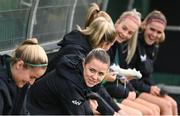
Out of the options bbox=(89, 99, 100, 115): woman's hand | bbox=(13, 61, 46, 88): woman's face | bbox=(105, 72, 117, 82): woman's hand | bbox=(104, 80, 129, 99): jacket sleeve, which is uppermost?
bbox=(13, 61, 46, 88): woman's face

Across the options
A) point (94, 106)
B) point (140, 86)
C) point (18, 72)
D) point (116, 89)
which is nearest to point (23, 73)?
point (18, 72)

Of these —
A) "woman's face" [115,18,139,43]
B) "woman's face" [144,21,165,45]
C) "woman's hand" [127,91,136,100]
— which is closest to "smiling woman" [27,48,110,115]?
"woman's face" [115,18,139,43]

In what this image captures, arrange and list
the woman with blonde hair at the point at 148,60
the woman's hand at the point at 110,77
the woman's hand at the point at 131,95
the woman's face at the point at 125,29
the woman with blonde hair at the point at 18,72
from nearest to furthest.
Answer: the woman with blonde hair at the point at 18,72 → the woman's hand at the point at 110,77 → the woman's face at the point at 125,29 → the woman's hand at the point at 131,95 → the woman with blonde hair at the point at 148,60

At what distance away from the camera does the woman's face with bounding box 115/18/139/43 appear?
557 cm

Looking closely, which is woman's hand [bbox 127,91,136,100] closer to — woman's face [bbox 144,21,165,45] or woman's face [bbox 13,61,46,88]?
woman's face [bbox 144,21,165,45]

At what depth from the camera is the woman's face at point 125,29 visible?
18.3 ft

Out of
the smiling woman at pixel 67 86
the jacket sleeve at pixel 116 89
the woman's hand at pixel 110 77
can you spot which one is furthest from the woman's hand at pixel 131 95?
the smiling woman at pixel 67 86

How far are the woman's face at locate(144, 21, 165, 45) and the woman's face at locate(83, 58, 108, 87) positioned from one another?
88.4 inches

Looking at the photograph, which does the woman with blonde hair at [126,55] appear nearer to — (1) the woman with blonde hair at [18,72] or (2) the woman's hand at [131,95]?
(2) the woman's hand at [131,95]

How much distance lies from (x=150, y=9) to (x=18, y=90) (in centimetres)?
560

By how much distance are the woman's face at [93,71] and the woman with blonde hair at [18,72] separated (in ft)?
1.54

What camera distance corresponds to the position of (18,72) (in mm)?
3744

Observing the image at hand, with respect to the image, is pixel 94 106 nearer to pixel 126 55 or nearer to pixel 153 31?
pixel 126 55

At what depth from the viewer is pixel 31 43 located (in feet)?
12.9
